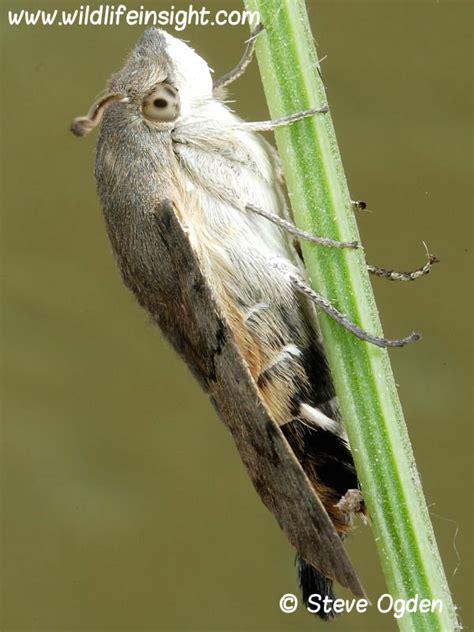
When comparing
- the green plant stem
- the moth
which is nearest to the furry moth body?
the moth

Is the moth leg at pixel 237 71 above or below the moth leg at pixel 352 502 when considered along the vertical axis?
above

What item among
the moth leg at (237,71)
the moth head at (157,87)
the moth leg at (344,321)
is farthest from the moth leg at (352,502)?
the moth leg at (237,71)

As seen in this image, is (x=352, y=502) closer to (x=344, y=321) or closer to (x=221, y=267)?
(x=344, y=321)

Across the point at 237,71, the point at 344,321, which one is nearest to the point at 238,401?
the point at 344,321

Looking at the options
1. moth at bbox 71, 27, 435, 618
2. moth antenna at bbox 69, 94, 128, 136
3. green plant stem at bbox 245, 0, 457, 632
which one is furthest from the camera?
moth antenna at bbox 69, 94, 128, 136

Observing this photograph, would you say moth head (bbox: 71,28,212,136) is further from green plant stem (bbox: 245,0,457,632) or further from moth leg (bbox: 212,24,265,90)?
green plant stem (bbox: 245,0,457,632)

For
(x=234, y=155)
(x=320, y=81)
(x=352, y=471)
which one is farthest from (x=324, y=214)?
(x=352, y=471)

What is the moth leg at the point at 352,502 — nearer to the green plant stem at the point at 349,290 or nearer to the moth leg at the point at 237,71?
the green plant stem at the point at 349,290

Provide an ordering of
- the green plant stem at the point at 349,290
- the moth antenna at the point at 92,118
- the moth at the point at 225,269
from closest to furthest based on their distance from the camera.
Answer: the green plant stem at the point at 349,290 < the moth at the point at 225,269 < the moth antenna at the point at 92,118

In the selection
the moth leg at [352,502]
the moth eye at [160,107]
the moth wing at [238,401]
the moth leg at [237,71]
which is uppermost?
the moth leg at [237,71]
